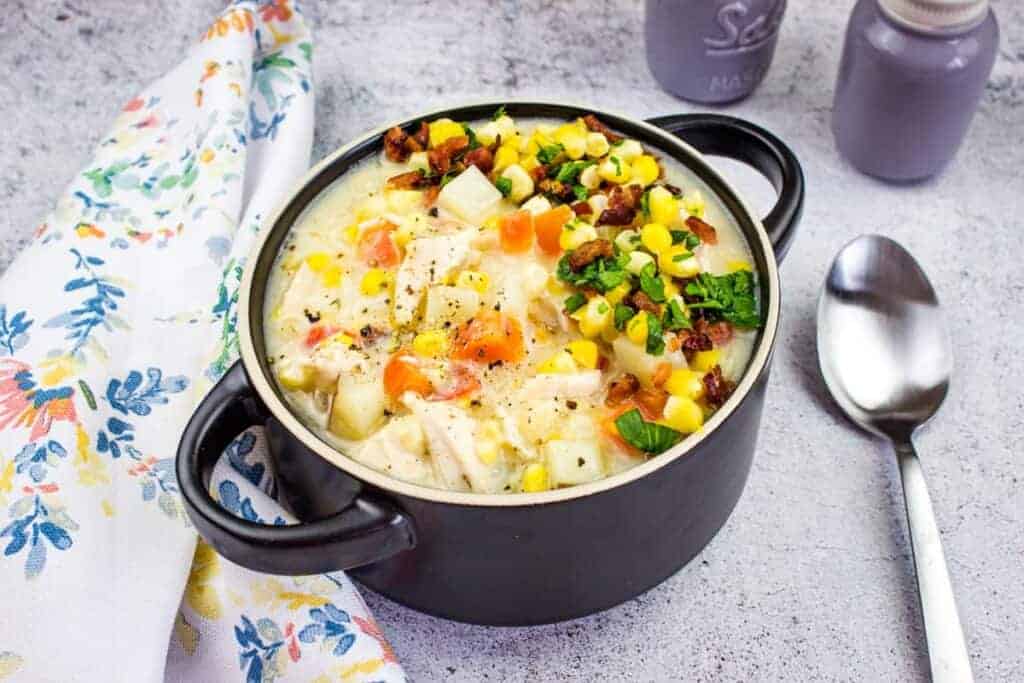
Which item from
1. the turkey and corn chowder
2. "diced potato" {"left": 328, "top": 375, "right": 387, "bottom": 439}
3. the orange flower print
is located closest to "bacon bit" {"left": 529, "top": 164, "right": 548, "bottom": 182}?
the turkey and corn chowder

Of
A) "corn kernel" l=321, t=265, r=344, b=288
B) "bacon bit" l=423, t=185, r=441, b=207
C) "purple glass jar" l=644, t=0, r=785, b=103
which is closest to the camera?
"corn kernel" l=321, t=265, r=344, b=288

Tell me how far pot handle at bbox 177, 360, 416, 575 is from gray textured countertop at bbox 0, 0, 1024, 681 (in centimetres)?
33

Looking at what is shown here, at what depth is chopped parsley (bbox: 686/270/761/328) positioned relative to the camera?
5.41ft

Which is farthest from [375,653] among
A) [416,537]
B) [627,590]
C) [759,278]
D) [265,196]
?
[265,196]

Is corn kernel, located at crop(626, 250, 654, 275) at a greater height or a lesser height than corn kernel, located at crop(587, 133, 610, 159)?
lesser

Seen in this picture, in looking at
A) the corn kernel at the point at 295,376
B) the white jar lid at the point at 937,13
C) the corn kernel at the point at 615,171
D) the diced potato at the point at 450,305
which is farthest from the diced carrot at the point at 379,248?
the white jar lid at the point at 937,13

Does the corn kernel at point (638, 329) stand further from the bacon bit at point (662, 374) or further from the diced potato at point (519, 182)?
the diced potato at point (519, 182)

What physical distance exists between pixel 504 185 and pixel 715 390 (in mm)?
486

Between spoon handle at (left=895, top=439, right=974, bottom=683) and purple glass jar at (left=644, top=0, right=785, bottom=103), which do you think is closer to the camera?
spoon handle at (left=895, top=439, right=974, bottom=683)

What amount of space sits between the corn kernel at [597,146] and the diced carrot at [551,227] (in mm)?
141

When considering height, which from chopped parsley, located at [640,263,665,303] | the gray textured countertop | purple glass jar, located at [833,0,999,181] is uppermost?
chopped parsley, located at [640,263,665,303]

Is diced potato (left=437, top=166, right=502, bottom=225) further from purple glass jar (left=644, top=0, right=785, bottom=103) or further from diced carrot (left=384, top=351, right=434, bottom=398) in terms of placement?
purple glass jar (left=644, top=0, right=785, bottom=103)

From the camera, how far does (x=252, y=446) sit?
1.85 metres

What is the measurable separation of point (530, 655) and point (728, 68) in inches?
52.7
